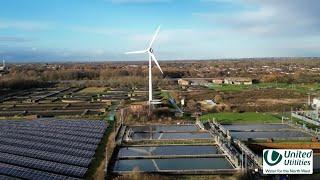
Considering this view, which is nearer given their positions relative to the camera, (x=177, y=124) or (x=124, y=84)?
(x=177, y=124)

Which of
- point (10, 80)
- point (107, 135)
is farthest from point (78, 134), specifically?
point (10, 80)

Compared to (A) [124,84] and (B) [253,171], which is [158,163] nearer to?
(B) [253,171]

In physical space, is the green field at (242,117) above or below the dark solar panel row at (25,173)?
below

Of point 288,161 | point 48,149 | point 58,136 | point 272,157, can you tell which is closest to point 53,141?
point 58,136

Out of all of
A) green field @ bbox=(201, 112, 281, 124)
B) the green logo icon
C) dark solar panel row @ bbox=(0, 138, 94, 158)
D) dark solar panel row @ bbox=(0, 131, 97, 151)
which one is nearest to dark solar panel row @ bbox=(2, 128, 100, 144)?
dark solar panel row @ bbox=(0, 131, 97, 151)

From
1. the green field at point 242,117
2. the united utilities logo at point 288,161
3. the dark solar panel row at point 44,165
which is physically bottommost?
the green field at point 242,117

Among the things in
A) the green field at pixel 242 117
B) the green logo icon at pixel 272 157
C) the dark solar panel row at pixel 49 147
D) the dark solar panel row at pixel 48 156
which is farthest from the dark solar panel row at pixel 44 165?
the green field at pixel 242 117

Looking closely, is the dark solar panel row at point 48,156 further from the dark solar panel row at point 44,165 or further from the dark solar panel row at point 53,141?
the dark solar panel row at point 53,141

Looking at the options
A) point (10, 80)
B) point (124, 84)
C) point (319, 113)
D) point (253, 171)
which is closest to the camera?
point (253, 171)
